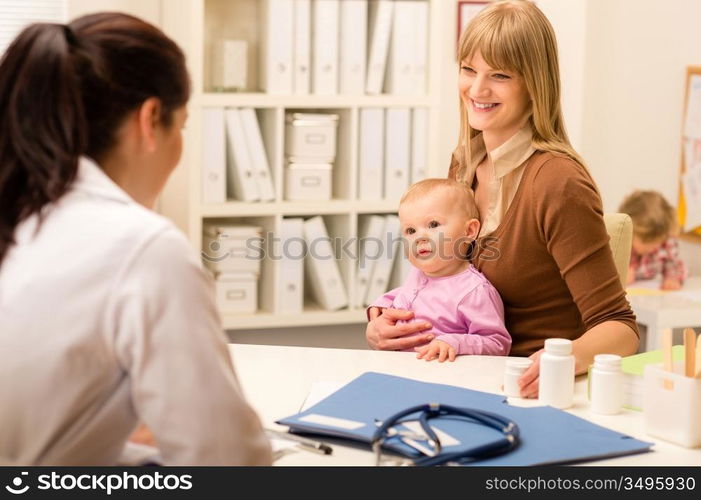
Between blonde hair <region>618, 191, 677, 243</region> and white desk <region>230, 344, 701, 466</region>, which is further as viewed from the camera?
blonde hair <region>618, 191, 677, 243</region>

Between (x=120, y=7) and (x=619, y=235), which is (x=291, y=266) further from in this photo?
(x=619, y=235)

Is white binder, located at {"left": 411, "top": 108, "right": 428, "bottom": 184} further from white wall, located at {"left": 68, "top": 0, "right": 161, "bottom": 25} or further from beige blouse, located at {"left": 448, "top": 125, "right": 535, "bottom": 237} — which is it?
beige blouse, located at {"left": 448, "top": 125, "right": 535, "bottom": 237}

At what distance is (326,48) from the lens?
3559 mm

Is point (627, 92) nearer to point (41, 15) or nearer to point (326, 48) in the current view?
point (326, 48)

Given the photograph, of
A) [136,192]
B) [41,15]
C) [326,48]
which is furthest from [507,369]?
[41,15]

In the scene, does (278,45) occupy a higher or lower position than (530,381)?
higher

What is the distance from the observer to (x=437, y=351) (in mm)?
1967

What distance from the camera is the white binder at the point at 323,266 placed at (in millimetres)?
3688

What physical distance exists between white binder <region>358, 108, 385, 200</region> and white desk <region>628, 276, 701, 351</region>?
1139 mm

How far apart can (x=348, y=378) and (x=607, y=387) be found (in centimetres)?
47

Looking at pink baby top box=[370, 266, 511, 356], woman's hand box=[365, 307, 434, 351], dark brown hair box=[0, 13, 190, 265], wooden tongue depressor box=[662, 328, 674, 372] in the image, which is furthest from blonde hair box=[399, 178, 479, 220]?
dark brown hair box=[0, 13, 190, 265]

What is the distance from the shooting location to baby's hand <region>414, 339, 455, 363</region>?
1.94m

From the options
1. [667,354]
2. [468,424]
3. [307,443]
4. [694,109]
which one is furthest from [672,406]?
[694,109]

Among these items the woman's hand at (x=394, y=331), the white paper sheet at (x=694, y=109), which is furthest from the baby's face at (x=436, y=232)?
the white paper sheet at (x=694, y=109)
